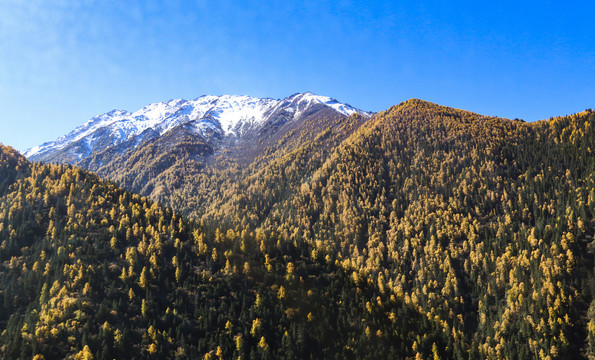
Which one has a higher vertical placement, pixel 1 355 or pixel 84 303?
pixel 84 303

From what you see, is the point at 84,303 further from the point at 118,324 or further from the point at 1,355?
the point at 1,355

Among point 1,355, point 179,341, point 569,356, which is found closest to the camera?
point 1,355

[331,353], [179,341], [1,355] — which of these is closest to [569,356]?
[331,353]

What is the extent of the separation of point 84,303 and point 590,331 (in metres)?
250

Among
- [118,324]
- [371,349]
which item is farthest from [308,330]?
[118,324]

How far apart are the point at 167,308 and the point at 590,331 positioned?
212m

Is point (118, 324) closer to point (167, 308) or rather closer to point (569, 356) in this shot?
point (167, 308)

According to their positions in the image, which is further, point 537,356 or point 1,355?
point 537,356

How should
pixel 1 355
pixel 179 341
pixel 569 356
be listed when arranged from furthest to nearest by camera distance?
pixel 569 356, pixel 179 341, pixel 1 355

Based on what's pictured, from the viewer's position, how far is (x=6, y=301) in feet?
645

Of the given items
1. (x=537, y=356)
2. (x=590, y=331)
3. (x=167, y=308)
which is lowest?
(x=537, y=356)

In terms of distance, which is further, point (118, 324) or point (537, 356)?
point (537, 356)

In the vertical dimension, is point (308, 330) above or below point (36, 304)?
below

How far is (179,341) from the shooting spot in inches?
7111
